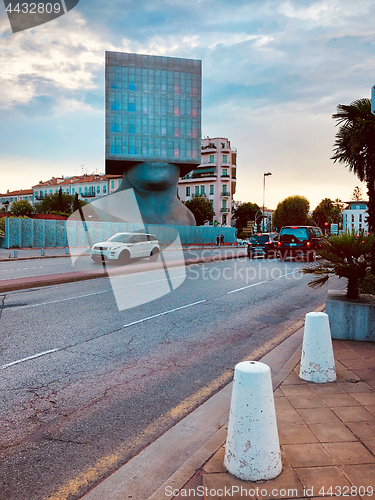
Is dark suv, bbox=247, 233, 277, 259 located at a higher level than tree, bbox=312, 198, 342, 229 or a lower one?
lower

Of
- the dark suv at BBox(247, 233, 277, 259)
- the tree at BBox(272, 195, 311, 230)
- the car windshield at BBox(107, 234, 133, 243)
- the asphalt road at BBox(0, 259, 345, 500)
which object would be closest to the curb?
the asphalt road at BBox(0, 259, 345, 500)

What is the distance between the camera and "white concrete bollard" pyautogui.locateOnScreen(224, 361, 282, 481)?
267 centimetres

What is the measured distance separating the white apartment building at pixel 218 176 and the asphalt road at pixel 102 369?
277 ft

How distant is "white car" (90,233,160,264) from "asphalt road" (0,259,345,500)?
27.6 feet

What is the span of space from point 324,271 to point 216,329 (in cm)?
226

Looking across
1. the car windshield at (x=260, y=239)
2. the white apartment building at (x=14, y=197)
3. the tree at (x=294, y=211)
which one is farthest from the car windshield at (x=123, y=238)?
the white apartment building at (x=14, y=197)

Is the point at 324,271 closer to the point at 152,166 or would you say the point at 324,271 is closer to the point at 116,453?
the point at 116,453

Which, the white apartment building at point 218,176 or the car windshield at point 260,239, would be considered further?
the white apartment building at point 218,176

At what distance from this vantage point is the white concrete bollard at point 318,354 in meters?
4.48

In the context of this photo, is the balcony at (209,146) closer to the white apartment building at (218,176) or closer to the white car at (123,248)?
the white apartment building at (218,176)

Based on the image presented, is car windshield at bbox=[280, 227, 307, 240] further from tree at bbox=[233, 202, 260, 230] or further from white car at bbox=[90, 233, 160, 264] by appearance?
tree at bbox=[233, 202, 260, 230]

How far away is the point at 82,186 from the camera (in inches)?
4796

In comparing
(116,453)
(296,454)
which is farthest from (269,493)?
(116,453)

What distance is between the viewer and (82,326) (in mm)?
7379
